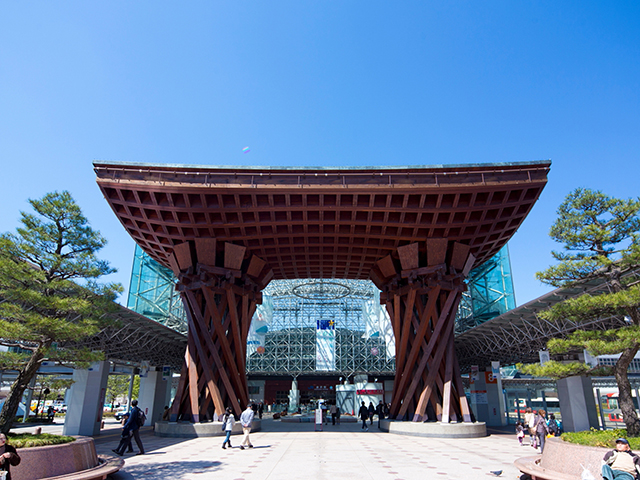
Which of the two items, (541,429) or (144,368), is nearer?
(541,429)

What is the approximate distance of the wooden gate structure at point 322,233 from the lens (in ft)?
64.5

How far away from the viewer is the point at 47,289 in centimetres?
1183

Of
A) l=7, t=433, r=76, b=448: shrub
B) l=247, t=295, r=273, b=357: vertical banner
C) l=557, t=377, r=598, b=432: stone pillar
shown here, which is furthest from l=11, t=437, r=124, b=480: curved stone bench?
l=247, t=295, r=273, b=357: vertical banner

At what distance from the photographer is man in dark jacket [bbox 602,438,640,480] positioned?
6.82 meters

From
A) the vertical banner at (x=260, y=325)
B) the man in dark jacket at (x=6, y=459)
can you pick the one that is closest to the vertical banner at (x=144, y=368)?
the vertical banner at (x=260, y=325)

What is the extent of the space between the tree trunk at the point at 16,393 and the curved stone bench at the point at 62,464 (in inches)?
64.3

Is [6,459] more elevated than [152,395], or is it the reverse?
[6,459]

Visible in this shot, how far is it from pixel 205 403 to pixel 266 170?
40.4 ft

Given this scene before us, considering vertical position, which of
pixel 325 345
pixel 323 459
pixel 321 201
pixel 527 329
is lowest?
pixel 323 459

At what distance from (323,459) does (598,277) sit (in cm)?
1006

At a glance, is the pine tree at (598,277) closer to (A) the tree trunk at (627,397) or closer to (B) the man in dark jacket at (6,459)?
(A) the tree trunk at (627,397)

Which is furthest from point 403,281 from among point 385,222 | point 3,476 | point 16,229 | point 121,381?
point 121,381

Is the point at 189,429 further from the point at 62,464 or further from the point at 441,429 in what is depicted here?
the point at 441,429

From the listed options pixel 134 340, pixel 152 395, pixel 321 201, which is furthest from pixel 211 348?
pixel 152 395
